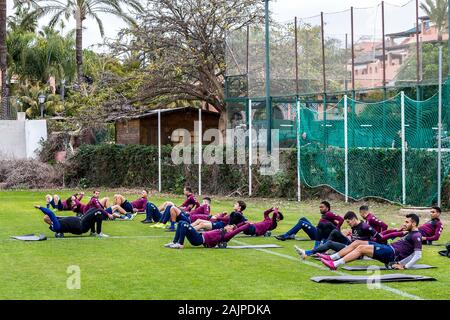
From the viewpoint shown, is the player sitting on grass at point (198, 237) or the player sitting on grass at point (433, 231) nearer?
the player sitting on grass at point (198, 237)

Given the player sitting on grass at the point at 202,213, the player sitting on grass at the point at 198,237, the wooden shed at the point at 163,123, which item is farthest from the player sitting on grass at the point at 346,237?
the wooden shed at the point at 163,123

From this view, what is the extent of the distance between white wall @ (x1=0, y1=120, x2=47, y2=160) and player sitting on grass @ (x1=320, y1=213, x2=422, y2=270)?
31141 millimetres

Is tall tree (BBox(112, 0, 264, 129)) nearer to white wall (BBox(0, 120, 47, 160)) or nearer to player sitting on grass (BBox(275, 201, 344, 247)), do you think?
white wall (BBox(0, 120, 47, 160))

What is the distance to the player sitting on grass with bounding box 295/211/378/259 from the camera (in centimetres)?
1443

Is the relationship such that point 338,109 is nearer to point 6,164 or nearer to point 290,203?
point 290,203

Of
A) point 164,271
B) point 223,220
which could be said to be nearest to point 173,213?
point 223,220

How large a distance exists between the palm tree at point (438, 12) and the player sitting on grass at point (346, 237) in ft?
47.5

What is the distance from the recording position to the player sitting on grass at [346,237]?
47.3 feet

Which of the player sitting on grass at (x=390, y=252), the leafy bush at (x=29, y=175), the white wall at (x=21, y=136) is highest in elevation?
the white wall at (x=21, y=136)

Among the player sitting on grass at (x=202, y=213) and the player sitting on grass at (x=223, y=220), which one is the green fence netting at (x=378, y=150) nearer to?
the player sitting on grass at (x=202, y=213)

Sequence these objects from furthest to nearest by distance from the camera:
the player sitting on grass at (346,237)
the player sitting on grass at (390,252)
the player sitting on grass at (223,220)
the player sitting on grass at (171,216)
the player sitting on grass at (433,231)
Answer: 1. the player sitting on grass at (171,216)
2. the player sitting on grass at (223,220)
3. the player sitting on grass at (433,231)
4. the player sitting on grass at (346,237)
5. the player sitting on grass at (390,252)

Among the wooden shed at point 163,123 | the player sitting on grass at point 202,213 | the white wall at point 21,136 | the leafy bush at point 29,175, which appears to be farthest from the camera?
the white wall at point 21,136

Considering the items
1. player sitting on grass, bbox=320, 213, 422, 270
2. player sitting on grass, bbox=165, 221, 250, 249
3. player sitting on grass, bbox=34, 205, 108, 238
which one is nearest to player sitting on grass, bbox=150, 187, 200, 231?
player sitting on grass, bbox=34, 205, 108, 238
